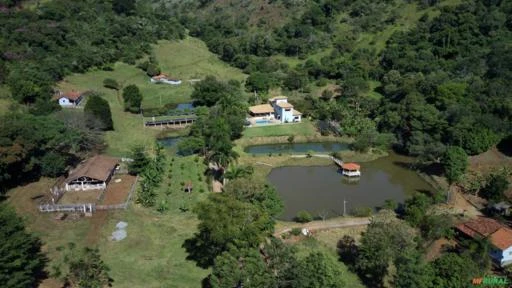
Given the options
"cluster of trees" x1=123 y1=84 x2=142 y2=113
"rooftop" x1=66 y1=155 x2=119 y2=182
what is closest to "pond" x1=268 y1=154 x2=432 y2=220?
"rooftop" x1=66 y1=155 x2=119 y2=182

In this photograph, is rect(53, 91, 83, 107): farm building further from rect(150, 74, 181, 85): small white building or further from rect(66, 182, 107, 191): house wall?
rect(66, 182, 107, 191): house wall

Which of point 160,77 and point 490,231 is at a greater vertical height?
point 160,77

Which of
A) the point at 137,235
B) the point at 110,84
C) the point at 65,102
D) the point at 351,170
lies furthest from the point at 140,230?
the point at 110,84

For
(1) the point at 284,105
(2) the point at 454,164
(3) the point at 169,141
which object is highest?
(1) the point at 284,105

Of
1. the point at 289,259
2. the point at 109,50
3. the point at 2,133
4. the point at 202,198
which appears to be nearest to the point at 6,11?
the point at 109,50

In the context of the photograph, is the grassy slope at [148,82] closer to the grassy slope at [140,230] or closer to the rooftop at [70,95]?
the grassy slope at [140,230]

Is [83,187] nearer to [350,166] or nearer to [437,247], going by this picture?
[350,166]
